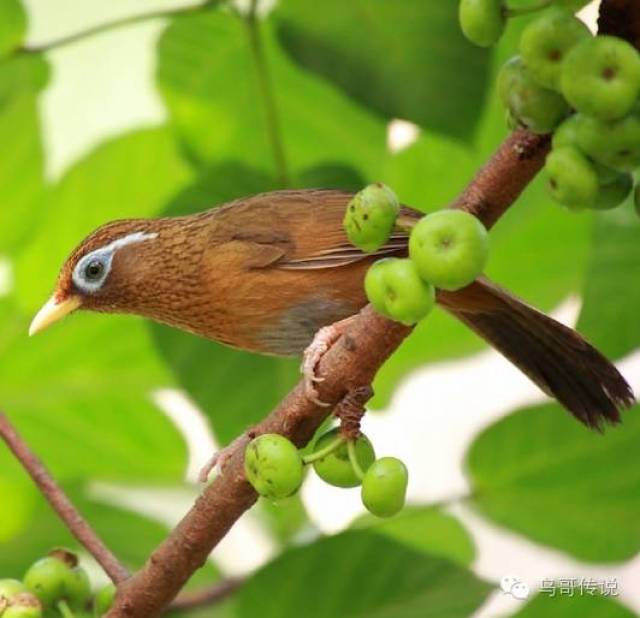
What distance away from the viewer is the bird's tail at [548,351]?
2039 millimetres

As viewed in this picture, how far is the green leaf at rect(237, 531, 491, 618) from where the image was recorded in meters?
2.26

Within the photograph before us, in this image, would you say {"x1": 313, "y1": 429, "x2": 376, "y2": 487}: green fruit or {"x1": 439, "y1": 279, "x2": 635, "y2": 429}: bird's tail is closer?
{"x1": 313, "y1": 429, "x2": 376, "y2": 487}: green fruit

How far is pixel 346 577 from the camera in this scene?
7.44 ft

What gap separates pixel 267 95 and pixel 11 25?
0.55 m

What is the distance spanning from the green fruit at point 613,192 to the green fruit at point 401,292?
0.66 ft

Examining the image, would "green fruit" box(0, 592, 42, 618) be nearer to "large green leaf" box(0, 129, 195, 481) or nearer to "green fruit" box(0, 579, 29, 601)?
"green fruit" box(0, 579, 29, 601)

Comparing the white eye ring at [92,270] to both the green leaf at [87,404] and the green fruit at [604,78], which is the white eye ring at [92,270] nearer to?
the green leaf at [87,404]

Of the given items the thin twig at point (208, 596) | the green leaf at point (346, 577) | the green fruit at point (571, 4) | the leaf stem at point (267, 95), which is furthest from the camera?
the thin twig at point (208, 596)

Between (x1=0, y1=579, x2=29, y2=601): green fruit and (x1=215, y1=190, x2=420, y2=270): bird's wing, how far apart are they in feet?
3.58

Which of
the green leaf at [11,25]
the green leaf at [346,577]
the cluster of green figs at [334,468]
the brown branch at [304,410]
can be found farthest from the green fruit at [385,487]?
the green leaf at [11,25]

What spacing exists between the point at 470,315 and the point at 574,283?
251 mm

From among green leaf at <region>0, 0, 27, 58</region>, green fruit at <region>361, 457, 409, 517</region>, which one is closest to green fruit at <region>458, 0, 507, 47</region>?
green fruit at <region>361, 457, 409, 517</region>

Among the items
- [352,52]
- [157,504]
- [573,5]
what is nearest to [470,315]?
[352,52]

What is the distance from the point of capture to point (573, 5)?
127cm
